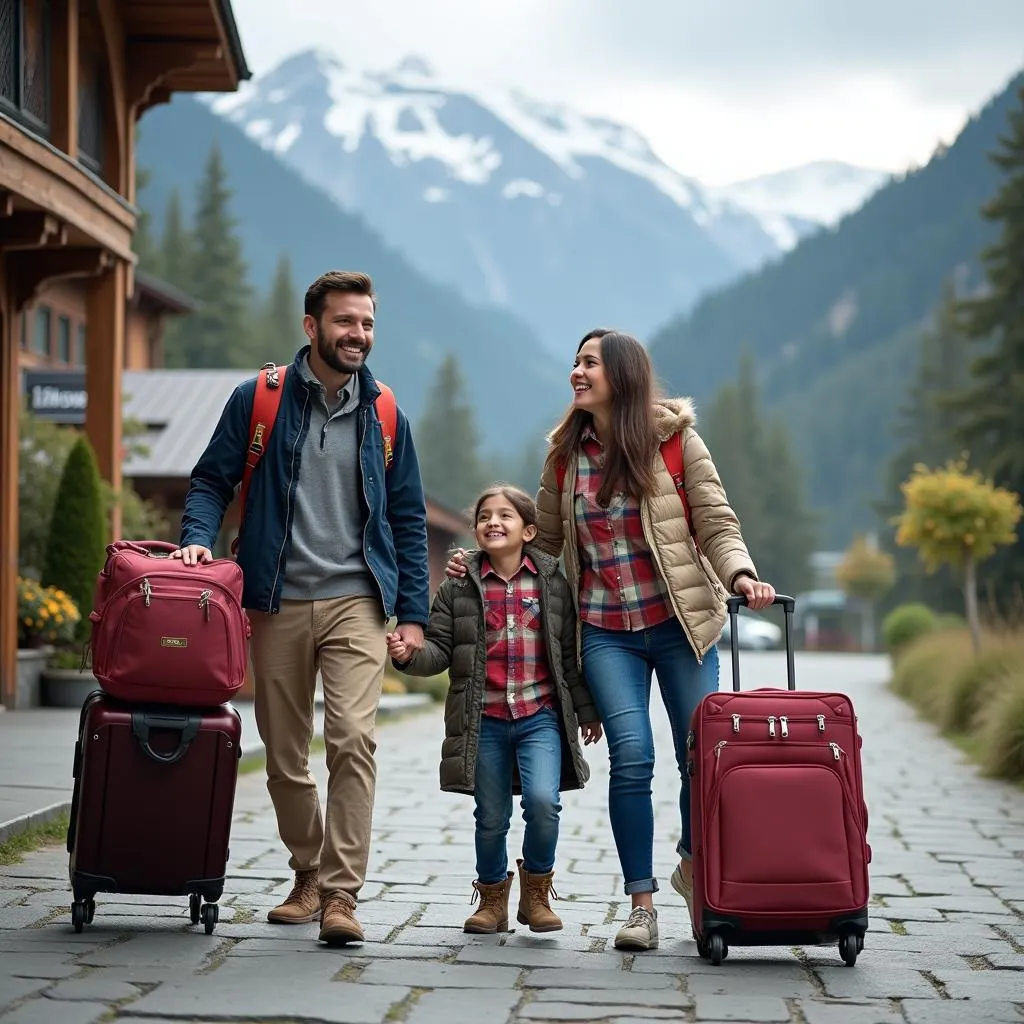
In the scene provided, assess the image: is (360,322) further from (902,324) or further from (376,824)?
(902,324)

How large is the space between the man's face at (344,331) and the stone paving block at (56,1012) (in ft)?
7.42

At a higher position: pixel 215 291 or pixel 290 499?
pixel 215 291

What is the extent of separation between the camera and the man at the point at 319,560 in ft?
18.7

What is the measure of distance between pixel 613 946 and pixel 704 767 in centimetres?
80

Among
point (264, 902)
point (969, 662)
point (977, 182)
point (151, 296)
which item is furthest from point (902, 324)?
point (264, 902)

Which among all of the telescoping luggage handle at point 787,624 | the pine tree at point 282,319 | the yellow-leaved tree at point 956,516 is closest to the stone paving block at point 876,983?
the telescoping luggage handle at point 787,624

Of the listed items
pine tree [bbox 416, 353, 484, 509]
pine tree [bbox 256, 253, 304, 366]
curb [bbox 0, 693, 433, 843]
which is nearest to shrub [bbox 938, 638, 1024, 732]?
curb [bbox 0, 693, 433, 843]

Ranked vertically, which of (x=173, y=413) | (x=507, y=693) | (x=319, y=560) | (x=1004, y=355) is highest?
(x=1004, y=355)

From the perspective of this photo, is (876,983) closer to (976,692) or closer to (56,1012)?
(56,1012)

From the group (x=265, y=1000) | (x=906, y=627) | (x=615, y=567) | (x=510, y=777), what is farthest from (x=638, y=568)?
(x=906, y=627)

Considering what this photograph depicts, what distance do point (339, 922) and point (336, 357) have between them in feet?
5.97

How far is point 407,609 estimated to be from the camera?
230 inches

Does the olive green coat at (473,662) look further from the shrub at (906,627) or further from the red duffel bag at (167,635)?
the shrub at (906,627)

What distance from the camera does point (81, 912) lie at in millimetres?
5473
